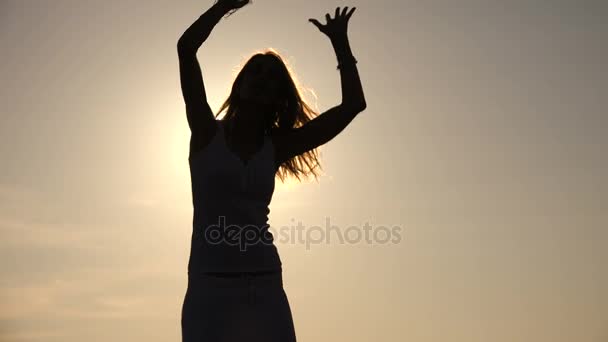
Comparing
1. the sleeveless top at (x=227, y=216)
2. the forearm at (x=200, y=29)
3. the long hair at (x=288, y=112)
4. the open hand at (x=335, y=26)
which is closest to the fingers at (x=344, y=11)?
the open hand at (x=335, y=26)

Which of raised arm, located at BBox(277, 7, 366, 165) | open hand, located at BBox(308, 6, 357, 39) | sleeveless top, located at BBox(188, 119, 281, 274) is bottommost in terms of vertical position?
sleeveless top, located at BBox(188, 119, 281, 274)

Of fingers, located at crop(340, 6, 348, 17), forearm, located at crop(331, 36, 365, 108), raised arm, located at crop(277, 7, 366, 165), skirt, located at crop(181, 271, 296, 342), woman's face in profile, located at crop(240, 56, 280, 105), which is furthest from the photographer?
fingers, located at crop(340, 6, 348, 17)

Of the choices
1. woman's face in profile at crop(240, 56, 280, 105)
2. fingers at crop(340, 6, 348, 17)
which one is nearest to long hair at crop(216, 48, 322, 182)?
woman's face in profile at crop(240, 56, 280, 105)

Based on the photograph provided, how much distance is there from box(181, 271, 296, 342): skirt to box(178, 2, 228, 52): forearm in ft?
4.09

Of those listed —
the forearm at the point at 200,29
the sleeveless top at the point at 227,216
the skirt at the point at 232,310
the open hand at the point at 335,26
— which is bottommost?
the skirt at the point at 232,310

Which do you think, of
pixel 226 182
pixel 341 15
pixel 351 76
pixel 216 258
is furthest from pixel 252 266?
pixel 341 15

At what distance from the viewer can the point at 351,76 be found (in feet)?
16.6

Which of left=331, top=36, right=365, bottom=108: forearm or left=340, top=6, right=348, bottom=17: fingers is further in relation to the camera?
left=340, top=6, right=348, bottom=17: fingers

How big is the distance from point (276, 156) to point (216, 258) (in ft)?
2.81

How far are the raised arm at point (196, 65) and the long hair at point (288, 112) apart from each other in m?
0.35

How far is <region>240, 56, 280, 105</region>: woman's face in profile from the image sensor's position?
4.80 metres

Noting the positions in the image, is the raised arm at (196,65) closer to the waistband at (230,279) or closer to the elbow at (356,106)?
the waistband at (230,279)

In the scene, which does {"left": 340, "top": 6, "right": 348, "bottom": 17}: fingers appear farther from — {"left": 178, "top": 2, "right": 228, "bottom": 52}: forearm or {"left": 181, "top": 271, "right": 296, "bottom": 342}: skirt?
{"left": 181, "top": 271, "right": 296, "bottom": 342}: skirt

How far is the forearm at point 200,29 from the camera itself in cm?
426
